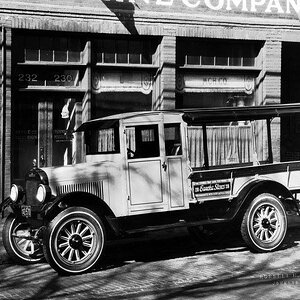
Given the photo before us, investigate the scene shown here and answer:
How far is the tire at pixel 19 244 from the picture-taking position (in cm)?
831

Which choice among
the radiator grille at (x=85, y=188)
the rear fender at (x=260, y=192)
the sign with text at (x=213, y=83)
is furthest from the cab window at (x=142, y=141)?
the sign with text at (x=213, y=83)

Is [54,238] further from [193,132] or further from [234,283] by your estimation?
[193,132]

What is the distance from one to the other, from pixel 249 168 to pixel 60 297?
3.59m

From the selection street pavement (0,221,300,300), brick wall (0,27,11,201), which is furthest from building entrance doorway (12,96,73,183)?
street pavement (0,221,300,300)

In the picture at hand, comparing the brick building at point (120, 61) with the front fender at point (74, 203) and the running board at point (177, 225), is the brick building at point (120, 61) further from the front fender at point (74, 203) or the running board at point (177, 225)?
the running board at point (177, 225)

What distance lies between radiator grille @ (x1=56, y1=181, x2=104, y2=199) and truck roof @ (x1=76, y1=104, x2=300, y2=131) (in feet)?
3.08

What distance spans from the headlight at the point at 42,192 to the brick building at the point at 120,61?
15.3 ft

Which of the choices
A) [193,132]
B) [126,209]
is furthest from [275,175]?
[126,209]

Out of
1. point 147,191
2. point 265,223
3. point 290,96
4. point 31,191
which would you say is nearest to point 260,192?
point 265,223

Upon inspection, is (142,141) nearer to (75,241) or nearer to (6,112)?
(75,241)

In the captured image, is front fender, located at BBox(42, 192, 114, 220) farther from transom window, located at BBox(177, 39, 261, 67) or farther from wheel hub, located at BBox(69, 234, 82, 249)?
transom window, located at BBox(177, 39, 261, 67)

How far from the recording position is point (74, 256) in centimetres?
766

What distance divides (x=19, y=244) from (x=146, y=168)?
211 centimetres

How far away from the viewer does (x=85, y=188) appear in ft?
25.8
